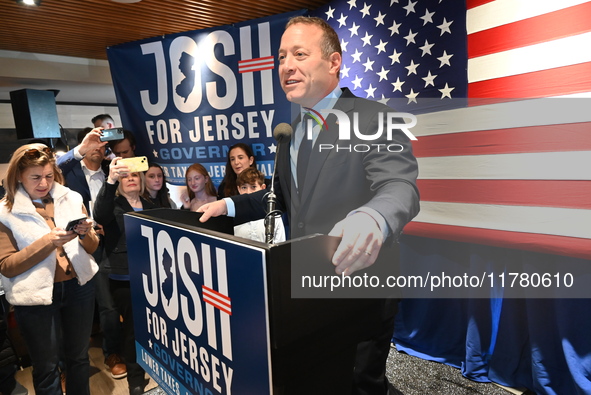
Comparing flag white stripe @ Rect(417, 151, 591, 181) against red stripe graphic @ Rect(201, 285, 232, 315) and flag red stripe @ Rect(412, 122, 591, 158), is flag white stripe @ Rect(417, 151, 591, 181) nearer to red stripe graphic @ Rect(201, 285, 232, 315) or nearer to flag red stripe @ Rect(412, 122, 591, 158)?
flag red stripe @ Rect(412, 122, 591, 158)

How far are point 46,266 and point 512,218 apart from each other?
2395 millimetres

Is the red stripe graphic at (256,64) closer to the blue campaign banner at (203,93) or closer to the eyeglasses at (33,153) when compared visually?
the blue campaign banner at (203,93)

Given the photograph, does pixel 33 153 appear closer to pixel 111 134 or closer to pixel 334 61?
pixel 111 134

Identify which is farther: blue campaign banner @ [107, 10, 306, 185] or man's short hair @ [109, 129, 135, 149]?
man's short hair @ [109, 129, 135, 149]

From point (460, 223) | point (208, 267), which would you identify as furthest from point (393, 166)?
point (460, 223)

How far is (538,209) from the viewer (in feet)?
6.40

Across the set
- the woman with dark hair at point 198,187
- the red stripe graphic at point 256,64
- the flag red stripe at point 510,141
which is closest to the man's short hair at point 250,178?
the woman with dark hair at point 198,187

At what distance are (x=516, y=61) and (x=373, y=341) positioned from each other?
1722 mm

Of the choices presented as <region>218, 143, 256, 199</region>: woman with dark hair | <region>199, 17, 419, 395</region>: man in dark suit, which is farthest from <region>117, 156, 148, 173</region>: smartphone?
<region>199, 17, 419, 395</region>: man in dark suit

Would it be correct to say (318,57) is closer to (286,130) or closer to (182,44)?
(286,130)

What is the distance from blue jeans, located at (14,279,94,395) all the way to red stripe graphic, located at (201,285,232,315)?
5.11 ft

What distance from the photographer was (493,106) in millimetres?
2074

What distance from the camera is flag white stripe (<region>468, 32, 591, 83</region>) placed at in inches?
68.6

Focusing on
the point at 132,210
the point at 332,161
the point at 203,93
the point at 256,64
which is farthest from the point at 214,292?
the point at 203,93
